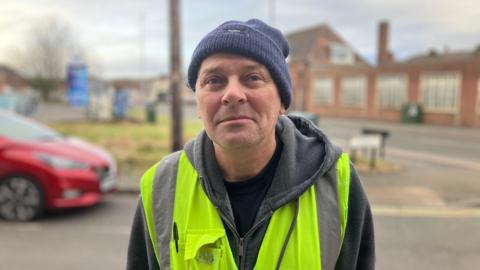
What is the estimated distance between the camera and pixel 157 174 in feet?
5.35

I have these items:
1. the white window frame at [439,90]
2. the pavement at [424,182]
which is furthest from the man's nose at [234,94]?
the white window frame at [439,90]

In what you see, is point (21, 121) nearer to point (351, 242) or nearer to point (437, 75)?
point (351, 242)

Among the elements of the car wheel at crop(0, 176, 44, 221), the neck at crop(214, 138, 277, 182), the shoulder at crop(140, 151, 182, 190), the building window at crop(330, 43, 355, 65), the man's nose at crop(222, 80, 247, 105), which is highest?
the building window at crop(330, 43, 355, 65)

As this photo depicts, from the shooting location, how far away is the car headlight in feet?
18.9

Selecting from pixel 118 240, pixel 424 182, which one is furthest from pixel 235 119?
pixel 424 182

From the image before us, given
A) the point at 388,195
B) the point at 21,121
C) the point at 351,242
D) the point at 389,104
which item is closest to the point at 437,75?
the point at 389,104

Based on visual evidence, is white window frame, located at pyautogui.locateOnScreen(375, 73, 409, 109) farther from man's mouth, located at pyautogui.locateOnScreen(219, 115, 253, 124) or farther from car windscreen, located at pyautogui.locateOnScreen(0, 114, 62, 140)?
man's mouth, located at pyautogui.locateOnScreen(219, 115, 253, 124)

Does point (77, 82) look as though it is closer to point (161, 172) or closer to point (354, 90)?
point (354, 90)

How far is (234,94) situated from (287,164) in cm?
33

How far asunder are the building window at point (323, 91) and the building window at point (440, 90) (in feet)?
30.1

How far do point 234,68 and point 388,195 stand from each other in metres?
6.54

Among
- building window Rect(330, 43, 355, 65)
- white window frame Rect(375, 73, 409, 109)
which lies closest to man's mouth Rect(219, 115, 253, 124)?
white window frame Rect(375, 73, 409, 109)

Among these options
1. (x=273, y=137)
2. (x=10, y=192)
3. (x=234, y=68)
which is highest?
(x=234, y=68)

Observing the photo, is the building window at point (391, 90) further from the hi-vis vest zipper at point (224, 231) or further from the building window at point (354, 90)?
the hi-vis vest zipper at point (224, 231)
